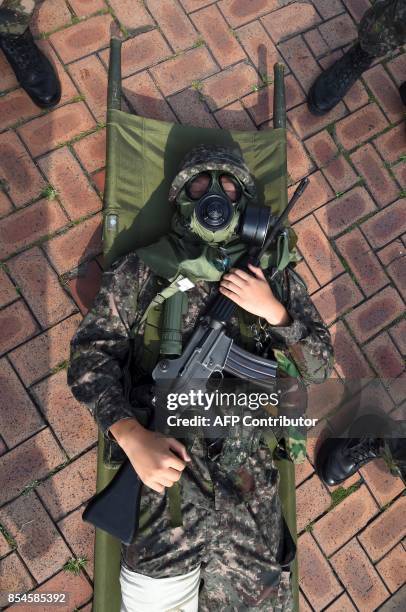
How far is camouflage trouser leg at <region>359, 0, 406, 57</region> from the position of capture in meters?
3.16

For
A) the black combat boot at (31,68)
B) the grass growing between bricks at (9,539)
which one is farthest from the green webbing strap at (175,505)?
the black combat boot at (31,68)

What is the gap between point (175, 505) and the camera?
261cm

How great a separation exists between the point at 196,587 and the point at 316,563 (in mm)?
1160

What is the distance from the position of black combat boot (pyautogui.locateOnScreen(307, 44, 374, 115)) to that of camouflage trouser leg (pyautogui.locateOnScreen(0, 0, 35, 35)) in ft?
6.60

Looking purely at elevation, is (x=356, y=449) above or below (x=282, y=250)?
below

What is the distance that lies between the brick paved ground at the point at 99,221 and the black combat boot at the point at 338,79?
0.16 meters

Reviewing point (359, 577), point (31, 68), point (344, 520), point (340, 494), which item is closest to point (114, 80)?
point (31, 68)

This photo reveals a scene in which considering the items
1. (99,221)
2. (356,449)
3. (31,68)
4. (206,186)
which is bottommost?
(356,449)

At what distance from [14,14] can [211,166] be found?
1.50m

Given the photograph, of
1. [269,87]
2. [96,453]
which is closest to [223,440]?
[96,453]

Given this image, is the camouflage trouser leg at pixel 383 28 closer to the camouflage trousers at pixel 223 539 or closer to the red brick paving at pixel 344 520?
the camouflage trousers at pixel 223 539

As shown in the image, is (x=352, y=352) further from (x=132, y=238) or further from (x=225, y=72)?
(x=225, y=72)

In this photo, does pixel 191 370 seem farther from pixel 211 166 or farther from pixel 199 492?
pixel 211 166

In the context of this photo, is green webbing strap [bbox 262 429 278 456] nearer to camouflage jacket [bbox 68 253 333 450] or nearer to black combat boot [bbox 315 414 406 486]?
camouflage jacket [bbox 68 253 333 450]
